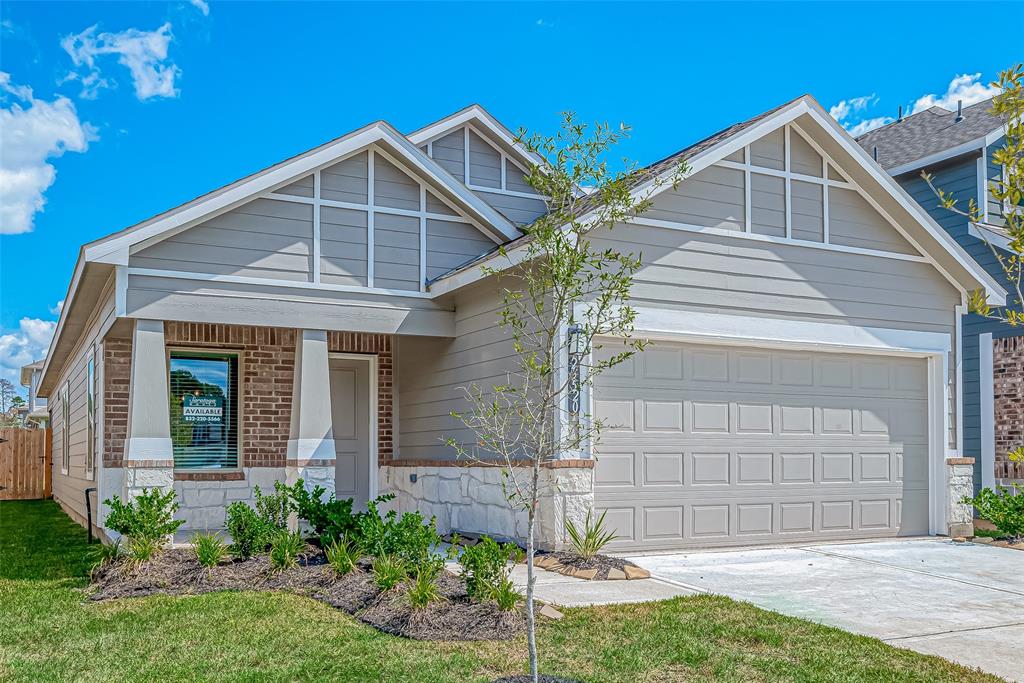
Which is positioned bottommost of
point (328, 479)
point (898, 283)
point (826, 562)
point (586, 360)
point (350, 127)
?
point (826, 562)

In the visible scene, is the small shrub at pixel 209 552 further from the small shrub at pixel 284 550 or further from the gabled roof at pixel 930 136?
the gabled roof at pixel 930 136

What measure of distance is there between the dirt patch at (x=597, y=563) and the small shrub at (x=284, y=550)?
2.47 meters

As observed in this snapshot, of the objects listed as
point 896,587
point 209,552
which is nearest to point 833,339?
point 896,587

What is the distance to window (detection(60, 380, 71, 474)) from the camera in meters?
18.6

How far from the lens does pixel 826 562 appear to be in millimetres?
9633

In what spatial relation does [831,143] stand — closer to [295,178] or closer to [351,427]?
[295,178]

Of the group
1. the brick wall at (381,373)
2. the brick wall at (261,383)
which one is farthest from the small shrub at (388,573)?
the brick wall at (381,373)

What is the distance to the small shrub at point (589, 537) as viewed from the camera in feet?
29.6

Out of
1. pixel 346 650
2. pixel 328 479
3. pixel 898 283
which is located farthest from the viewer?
pixel 898 283

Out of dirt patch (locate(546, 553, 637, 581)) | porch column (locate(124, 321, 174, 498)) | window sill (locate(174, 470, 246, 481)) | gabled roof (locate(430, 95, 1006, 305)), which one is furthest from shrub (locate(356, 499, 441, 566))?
window sill (locate(174, 470, 246, 481))

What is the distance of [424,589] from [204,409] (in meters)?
6.87

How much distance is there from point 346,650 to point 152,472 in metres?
4.60

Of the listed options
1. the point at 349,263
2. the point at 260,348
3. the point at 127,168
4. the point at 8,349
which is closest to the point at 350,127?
the point at 349,263

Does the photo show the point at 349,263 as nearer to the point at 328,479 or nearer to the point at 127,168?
the point at 328,479
